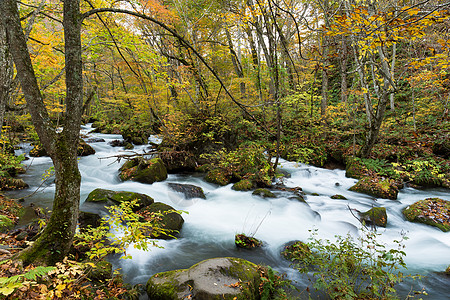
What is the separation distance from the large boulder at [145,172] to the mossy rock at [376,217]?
742cm

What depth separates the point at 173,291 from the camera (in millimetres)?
3117

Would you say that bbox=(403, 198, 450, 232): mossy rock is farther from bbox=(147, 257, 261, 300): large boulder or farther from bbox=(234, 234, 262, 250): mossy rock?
bbox=(147, 257, 261, 300): large boulder

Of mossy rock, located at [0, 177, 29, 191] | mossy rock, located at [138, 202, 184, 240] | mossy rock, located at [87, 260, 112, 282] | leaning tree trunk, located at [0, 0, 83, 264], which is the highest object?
leaning tree trunk, located at [0, 0, 83, 264]

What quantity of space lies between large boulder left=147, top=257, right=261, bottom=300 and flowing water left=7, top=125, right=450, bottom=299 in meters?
1.01

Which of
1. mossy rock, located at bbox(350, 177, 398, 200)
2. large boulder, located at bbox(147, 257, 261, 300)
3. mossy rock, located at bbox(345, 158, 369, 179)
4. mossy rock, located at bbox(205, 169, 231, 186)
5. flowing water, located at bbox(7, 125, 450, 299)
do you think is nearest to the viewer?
large boulder, located at bbox(147, 257, 261, 300)

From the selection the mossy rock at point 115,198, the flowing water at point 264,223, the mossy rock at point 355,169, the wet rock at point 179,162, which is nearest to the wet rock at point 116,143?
the flowing water at point 264,223

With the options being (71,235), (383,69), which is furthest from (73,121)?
(383,69)

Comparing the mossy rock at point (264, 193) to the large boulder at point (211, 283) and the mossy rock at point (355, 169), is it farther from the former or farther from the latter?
the mossy rock at point (355, 169)

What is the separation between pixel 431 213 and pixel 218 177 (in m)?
7.14

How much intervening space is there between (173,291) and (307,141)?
413 inches

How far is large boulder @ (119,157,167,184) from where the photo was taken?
844 centimetres

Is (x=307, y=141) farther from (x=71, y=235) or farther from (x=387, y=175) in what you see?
(x=71, y=235)

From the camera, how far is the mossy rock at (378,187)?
782 cm

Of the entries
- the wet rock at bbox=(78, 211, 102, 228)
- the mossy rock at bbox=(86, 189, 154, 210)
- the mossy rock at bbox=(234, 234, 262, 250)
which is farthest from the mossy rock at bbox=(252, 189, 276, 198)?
the wet rock at bbox=(78, 211, 102, 228)
